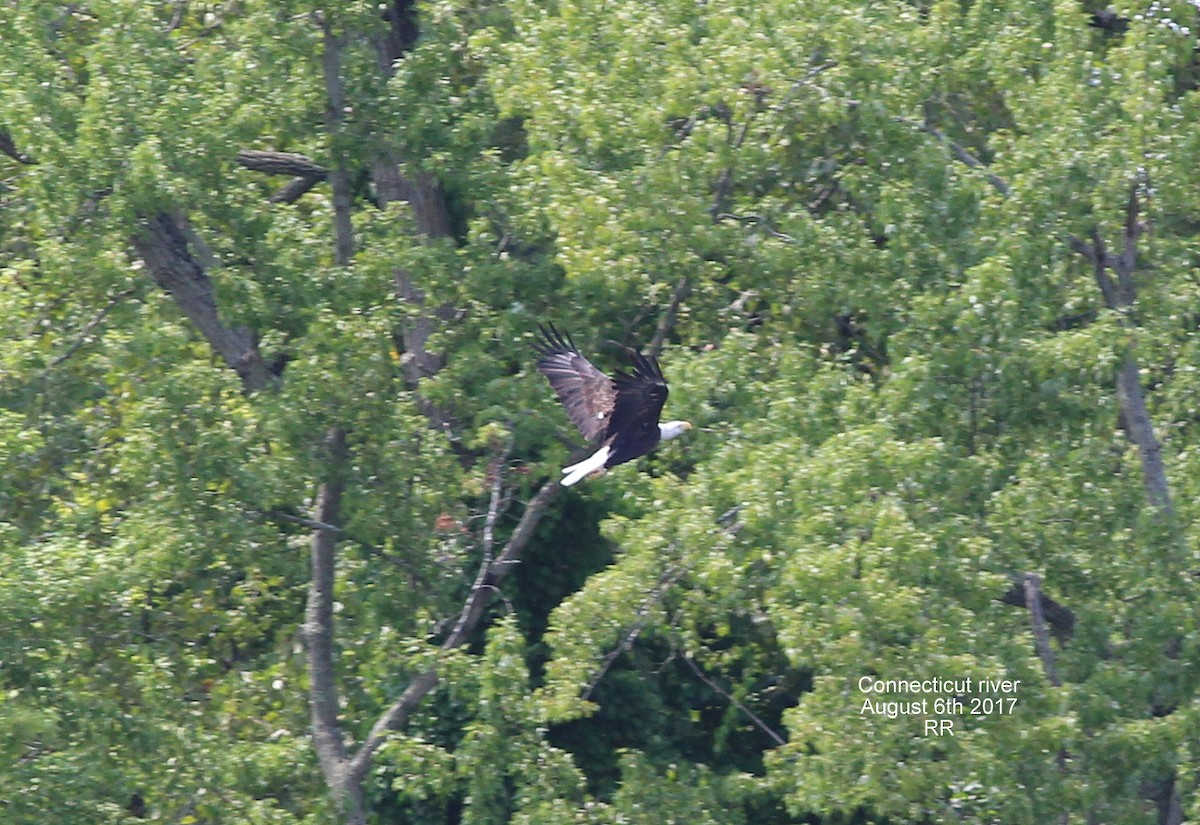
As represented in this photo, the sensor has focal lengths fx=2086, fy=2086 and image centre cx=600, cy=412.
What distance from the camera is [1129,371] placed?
10.5 meters

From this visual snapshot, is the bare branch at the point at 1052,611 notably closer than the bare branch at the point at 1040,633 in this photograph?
No

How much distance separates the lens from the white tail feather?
10.8 metres

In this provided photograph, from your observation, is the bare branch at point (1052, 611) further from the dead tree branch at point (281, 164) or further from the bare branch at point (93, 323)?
the bare branch at point (93, 323)

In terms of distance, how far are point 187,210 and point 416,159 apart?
4.59ft

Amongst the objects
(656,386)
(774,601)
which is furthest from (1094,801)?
(656,386)

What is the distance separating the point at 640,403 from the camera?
10.6 m

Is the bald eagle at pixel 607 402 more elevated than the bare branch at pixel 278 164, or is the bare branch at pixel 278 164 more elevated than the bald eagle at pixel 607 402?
the bare branch at pixel 278 164

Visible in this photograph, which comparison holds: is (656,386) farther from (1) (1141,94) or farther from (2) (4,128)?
(2) (4,128)

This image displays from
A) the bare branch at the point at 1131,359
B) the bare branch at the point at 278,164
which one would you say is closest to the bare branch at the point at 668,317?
the bare branch at the point at 1131,359

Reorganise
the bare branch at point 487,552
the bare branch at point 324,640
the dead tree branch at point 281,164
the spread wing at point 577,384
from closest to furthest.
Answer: the spread wing at point 577,384
the bare branch at point 324,640
the bare branch at point 487,552
the dead tree branch at point 281,164

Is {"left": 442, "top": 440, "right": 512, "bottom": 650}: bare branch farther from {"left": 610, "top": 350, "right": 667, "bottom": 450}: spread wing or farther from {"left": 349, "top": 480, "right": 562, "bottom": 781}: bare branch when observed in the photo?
{"left": 610, "top": 350, "right": 667, "bottom": 450}: spread wing

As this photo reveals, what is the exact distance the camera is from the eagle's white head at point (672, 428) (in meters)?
10.7

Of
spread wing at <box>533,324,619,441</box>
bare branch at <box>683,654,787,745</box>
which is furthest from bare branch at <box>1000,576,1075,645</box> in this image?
spread wing at <box>533,324,619,441</box>

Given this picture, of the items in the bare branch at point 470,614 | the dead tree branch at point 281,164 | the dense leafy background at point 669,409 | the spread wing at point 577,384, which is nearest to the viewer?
the dense leafy background at point 669,409
